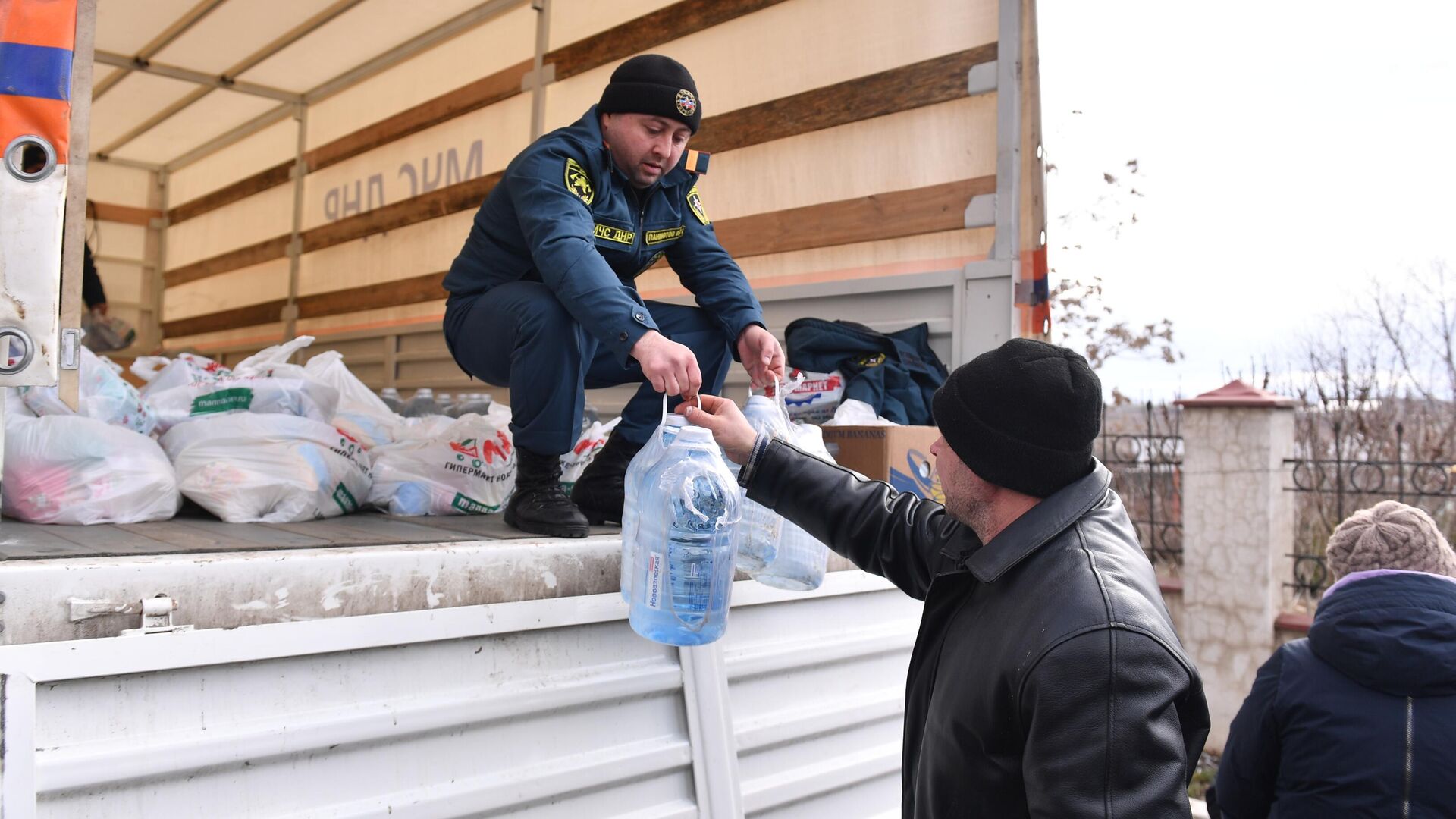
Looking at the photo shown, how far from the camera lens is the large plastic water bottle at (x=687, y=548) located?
6.22 feet

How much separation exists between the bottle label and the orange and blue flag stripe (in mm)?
1131

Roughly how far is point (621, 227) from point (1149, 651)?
174 centimetres


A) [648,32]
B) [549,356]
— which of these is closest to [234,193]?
[648,32]

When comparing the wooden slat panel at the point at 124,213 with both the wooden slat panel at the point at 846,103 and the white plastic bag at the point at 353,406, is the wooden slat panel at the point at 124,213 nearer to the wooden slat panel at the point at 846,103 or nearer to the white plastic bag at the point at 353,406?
the white plastic bag at the point at 353,406

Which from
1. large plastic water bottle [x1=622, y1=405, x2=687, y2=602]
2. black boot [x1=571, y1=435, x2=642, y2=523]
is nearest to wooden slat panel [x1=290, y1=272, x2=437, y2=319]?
black boot [x1=571, y1=435, x2=642, y2=523]

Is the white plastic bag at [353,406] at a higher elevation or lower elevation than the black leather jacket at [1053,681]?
higher

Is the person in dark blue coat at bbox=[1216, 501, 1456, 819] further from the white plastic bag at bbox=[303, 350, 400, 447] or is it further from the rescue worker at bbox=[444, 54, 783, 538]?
the white plastic bag at bbox=[303, 350, 400, 447]

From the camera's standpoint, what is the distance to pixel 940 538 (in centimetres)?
190

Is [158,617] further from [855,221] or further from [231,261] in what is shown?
[231,261]

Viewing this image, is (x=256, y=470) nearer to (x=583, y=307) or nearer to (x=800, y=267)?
(x=583, y=307)

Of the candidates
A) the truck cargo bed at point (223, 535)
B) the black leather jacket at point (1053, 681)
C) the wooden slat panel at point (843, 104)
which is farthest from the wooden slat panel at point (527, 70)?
the black leather jacket at point (1053, 681)

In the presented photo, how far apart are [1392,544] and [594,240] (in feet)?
6.64

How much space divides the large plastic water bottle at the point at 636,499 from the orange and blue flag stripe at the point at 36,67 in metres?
1.08

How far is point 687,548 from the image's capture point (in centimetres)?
190
